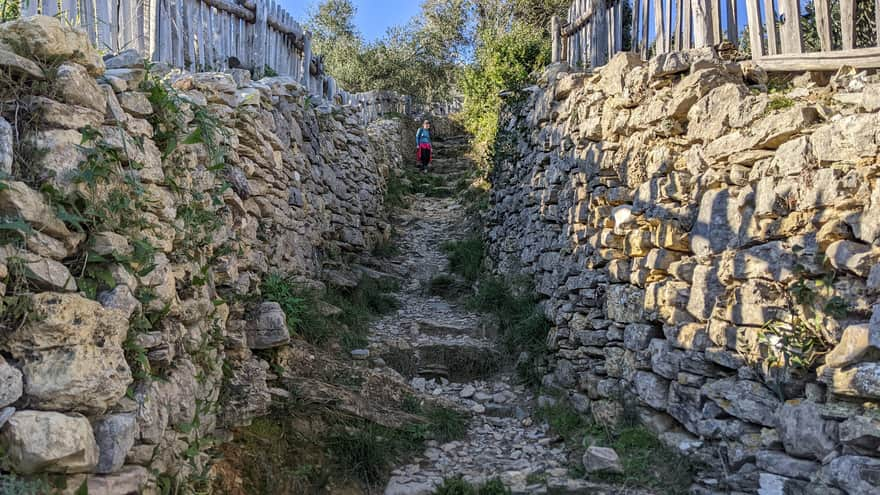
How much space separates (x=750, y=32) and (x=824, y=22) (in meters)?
0.47

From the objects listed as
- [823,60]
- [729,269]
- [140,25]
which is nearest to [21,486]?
[729,269]

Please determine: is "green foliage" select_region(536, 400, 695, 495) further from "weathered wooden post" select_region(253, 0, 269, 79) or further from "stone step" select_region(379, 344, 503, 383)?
"weathered wooden post" select_region(253, 0, 269, 79)

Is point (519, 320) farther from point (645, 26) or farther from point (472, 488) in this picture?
point (645, 26)

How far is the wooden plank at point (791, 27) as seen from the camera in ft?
12.9

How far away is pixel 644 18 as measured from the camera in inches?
211

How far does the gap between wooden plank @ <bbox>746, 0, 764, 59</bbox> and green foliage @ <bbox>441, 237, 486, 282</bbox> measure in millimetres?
4990

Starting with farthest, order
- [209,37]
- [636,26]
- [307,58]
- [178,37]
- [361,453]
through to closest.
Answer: [307,58] < [209,37] < [636,26] < [178,37] < [361,453]

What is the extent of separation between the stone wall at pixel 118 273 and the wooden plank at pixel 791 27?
380 cm

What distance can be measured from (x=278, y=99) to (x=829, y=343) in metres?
5.35

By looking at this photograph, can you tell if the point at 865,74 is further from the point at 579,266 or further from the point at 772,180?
the point at 579,266

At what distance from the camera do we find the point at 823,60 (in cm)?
375

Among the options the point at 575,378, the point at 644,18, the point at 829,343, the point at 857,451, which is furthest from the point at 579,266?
the point at 857,451

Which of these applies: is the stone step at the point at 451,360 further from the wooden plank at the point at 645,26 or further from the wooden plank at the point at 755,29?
the wooden plank at the point at 755,29

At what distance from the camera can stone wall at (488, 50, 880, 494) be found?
2990 millimetres
